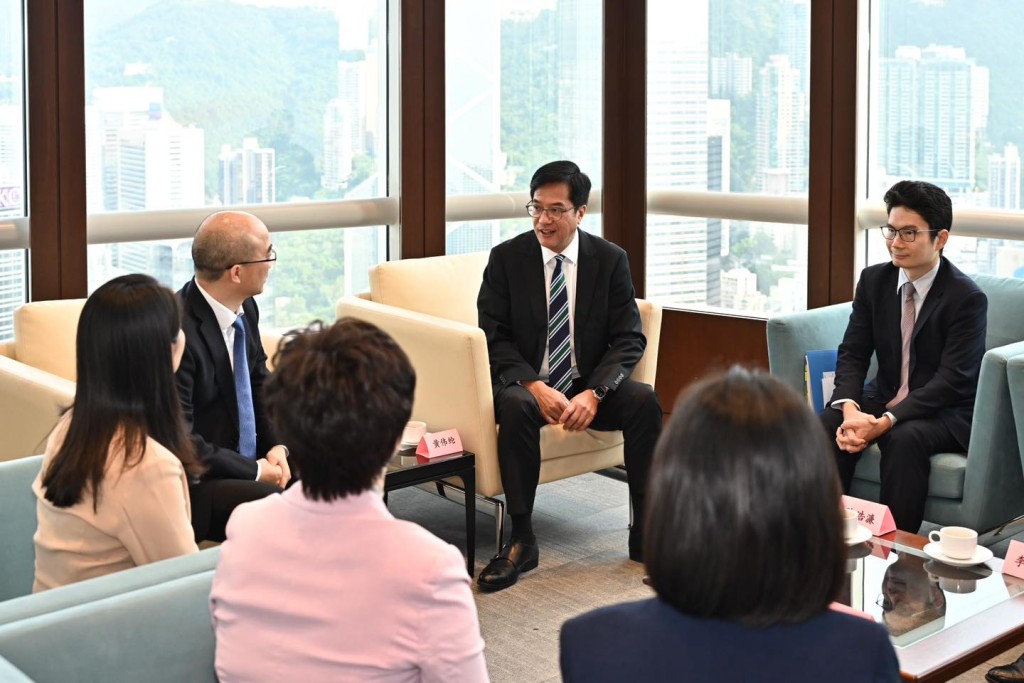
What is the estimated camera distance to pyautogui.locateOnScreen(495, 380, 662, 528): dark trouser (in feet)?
13.1

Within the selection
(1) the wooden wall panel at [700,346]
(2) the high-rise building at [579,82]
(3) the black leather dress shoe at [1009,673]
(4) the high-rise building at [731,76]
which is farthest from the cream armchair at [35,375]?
(4) the high-rise building at [731,76]

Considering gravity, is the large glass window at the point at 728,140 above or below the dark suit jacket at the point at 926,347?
above

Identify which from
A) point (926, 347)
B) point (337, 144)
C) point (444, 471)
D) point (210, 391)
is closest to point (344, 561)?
point (210, 391)

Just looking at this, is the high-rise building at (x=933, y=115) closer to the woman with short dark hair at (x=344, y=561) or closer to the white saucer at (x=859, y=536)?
the white saucer at (x=859, y=536)

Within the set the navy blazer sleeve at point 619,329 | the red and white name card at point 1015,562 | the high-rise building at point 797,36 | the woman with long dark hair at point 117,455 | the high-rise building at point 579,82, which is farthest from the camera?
the high-rise building at point 579,82

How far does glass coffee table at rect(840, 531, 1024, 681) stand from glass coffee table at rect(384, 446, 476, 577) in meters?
1.31

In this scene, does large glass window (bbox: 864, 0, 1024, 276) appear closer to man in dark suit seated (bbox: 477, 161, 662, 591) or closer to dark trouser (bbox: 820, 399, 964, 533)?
dark trouser (bbox: 820, 399, 964, 533)

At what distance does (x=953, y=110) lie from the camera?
480cm

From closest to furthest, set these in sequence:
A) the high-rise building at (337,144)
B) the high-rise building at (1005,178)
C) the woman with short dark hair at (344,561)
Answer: the woman with short dark hair at (344,561) < the high-rise building at (1005,178) < the high-rise building at (337,144)

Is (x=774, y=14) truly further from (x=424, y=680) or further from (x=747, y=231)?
(x=424, y=680)

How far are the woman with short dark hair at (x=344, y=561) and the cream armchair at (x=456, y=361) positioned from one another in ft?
7.76

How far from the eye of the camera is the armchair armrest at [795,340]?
423 centimetres

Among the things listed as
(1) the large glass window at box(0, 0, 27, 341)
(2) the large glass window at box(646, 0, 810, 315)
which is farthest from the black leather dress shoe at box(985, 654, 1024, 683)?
(1) the large glass window at box(0, 0, 27, 341)

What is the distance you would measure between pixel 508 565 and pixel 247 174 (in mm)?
1900
